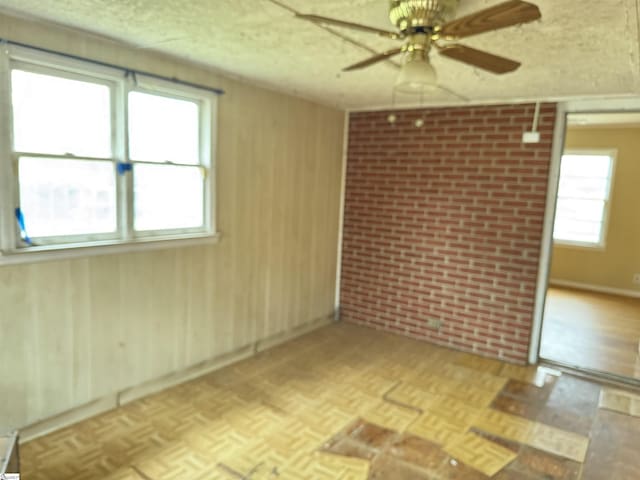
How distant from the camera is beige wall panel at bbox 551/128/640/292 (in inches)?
240

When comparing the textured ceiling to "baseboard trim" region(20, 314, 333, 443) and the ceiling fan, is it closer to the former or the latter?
the ceiling fan

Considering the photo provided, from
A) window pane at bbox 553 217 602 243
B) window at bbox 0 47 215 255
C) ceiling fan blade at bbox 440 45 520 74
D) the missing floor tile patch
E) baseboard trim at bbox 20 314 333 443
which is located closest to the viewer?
ceiling fan blade at bbox 440 45 520 74

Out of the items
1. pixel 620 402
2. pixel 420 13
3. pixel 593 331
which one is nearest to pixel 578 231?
pixel 593 331

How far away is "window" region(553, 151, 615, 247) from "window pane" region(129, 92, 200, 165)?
5.28 m

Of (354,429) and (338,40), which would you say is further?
(354,429)

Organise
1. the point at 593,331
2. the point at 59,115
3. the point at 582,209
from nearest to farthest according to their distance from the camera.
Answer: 1. the point at 59,115
2. the point at 593,331
3. the point at 582,209

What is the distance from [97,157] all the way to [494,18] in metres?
2.26

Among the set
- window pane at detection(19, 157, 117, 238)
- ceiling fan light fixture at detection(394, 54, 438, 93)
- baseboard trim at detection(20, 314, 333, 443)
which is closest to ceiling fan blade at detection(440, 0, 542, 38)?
ceiling fan light fixture at detection(394, 54, 438, 93)

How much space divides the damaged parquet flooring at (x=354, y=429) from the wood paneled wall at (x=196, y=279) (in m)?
0.28

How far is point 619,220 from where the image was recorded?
6.23 metres

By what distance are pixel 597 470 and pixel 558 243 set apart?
5.01 m

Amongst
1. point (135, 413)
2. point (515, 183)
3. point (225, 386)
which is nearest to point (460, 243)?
point (515, 183)

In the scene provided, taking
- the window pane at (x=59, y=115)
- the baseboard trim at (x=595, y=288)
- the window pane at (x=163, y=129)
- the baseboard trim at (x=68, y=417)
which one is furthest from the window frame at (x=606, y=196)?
the baseboard trim at (x=68, y=417)

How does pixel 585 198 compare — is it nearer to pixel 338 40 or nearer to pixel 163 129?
pixel 338 40
